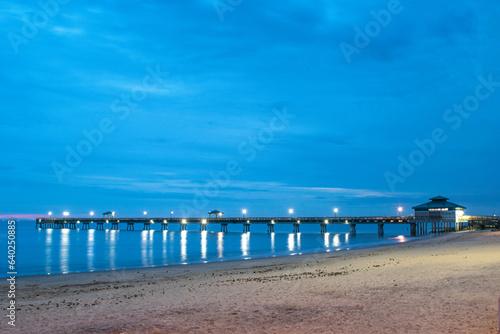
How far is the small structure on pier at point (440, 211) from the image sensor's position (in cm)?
6875

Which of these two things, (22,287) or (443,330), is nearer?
(443,330)

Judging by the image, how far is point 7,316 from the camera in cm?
1117

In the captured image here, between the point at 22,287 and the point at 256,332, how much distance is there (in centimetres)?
1515

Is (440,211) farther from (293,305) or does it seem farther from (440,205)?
(293,305)

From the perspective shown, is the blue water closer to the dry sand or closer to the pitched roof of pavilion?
the pitched roof of pavilion

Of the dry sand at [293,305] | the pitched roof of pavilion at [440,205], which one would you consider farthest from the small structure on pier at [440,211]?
the dry sand at [293,305]

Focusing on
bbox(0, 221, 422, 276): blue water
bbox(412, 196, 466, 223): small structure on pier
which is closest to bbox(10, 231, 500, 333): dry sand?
bbox(0, 221, 422, 276): blue water

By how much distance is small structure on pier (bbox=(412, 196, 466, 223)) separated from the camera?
226ft

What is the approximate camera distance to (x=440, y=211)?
70375 mm

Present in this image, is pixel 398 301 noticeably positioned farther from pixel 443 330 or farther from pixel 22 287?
pixel 22 287

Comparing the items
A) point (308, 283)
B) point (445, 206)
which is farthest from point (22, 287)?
point (445, 206)

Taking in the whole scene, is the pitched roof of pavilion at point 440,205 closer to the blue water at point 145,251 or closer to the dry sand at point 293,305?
the blue water at point 145,251

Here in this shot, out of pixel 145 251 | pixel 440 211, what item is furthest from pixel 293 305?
pixel 440 211

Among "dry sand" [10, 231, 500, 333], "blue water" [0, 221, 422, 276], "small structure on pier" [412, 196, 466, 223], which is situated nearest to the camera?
"dry sand" [10, 231, 500, 333]
